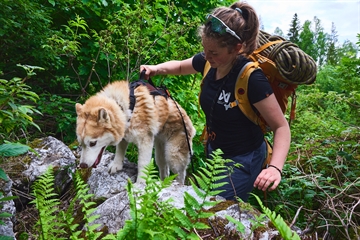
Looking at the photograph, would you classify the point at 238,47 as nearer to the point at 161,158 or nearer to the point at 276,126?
the point at 276,126

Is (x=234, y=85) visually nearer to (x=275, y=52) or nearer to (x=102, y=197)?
(x=275, y=52)

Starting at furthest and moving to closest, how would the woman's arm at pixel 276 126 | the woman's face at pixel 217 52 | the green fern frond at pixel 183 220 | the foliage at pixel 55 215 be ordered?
the woman's face at pixel 217 52
the woman's arm at pixel 276 126
the foliage at pixel 55 215
the green fern frond at pixel 183 220

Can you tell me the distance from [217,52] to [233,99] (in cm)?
51

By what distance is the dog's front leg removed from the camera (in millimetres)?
3798

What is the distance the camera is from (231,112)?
3188 millimetres

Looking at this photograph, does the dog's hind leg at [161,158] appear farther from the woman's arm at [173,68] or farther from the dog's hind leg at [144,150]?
the woman's arm at [173,68]

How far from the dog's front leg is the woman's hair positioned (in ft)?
5.75

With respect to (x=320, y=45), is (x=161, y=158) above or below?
below

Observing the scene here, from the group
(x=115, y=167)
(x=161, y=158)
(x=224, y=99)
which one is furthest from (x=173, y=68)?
(x=115, y=167)

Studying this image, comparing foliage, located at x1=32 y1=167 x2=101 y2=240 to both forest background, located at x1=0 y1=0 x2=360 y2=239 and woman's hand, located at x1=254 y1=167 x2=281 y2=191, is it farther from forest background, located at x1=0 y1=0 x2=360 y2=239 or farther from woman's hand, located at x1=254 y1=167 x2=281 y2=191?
forest background, located at x1=0 y1=0 x2=360 y2=239

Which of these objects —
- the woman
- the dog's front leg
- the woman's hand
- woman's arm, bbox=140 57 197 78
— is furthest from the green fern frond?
woman's arm, bbox=140 57 197 78

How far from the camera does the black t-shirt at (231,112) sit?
2904mm

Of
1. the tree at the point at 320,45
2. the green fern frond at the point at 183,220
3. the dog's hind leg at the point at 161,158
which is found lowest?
the dog's hind leg at the point at 161,158

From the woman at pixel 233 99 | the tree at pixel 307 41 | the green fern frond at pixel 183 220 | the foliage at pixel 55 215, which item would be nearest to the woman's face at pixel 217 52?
the woman at pixel 233 99
